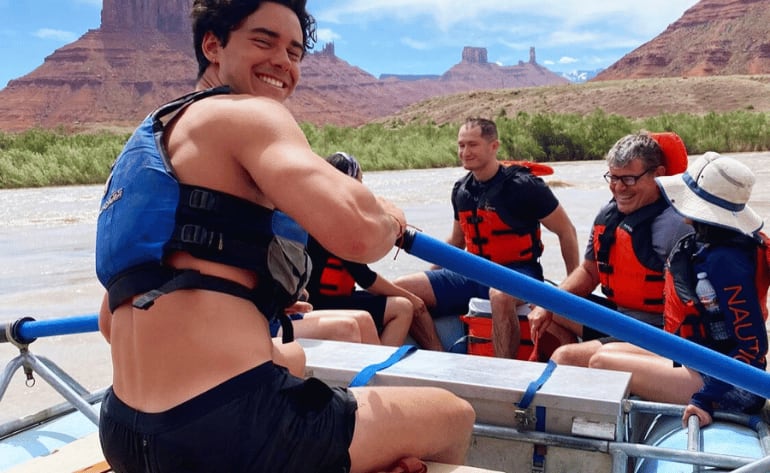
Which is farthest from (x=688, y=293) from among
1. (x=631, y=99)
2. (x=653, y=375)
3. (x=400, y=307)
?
(x=631, y=99)

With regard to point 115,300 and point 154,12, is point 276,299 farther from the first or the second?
point 154,12

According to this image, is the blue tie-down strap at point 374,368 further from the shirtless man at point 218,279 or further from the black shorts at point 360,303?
the black shorts at point 360,303

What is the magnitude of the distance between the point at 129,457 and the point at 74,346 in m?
4.51

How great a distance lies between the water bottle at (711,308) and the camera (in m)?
2.06

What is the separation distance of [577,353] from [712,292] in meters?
0.53

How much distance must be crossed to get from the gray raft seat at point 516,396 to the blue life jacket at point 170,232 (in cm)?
77

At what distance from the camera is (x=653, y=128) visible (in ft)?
71.8

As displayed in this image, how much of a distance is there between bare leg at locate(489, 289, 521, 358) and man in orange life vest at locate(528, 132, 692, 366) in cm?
34

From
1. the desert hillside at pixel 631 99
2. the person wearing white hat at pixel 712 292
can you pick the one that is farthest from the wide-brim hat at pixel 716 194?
the desert hillside at pixel 631 99

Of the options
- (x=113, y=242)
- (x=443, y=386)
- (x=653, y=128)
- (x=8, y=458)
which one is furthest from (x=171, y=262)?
(x=653, y=128)

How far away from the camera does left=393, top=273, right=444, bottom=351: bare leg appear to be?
11.2 feet

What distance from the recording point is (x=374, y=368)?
2.09 meters

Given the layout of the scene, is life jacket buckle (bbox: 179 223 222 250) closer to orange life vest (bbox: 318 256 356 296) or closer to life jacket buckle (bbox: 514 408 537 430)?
life jacket buckle (bbox: 514 408 537 430)

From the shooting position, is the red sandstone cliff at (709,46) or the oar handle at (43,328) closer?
the oar handle at (43,328)
